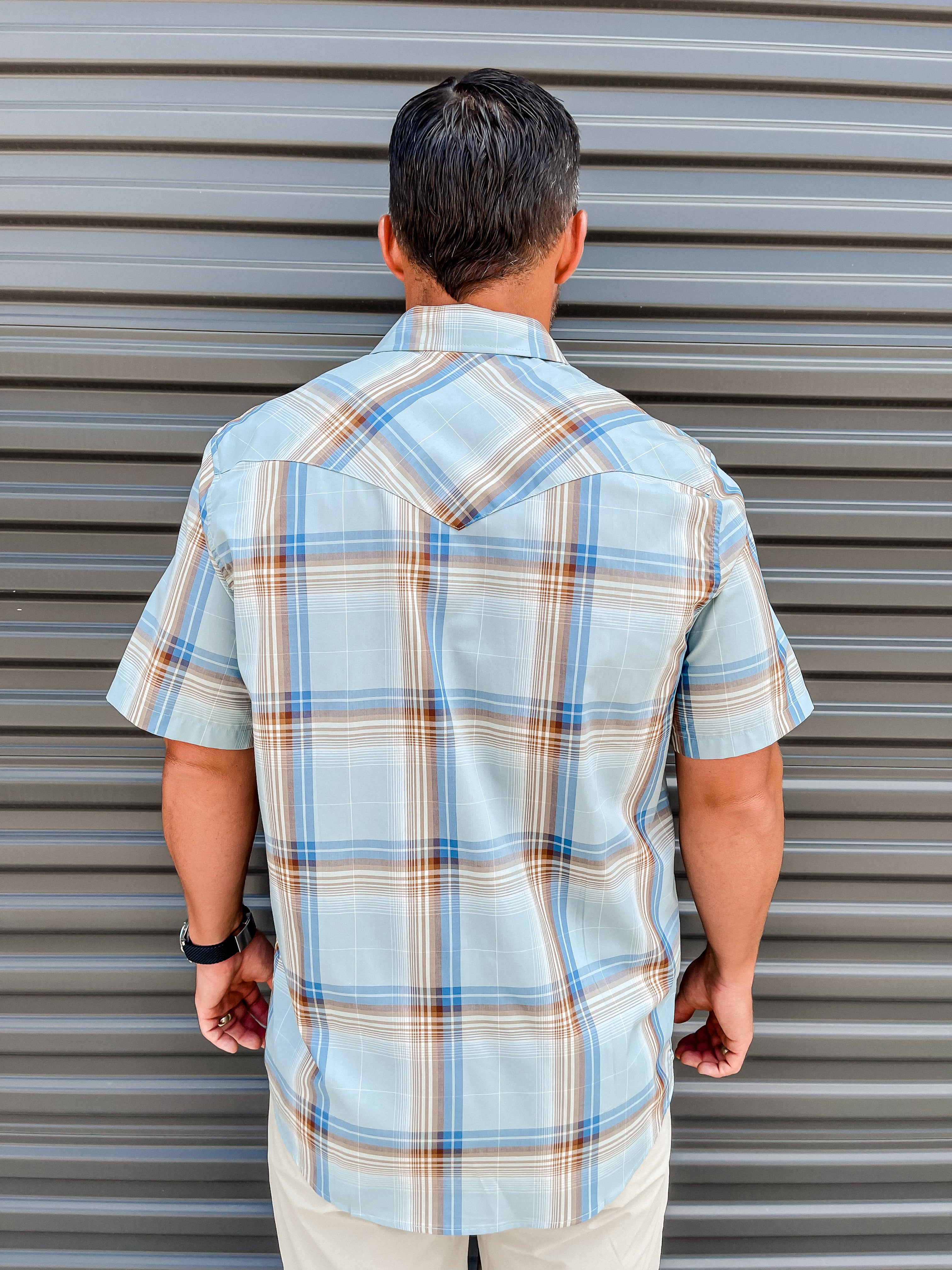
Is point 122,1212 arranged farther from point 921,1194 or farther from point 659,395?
point 659,395

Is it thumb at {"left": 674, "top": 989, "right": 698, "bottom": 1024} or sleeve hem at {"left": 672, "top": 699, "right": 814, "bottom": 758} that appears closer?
sleeve hem at {"left": 672, "top": 699, "right": 814, "bottom": 758}

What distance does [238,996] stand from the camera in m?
1.55

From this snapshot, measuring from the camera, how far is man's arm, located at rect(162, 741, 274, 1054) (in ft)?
4.08

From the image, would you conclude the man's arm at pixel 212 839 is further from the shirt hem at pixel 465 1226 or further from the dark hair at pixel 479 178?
the dark hair at pixel 479 178

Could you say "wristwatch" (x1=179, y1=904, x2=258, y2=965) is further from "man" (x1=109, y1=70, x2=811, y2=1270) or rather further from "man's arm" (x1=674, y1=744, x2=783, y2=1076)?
"man's arm" (x1=674, y1=744, x2=783, y2=1076)

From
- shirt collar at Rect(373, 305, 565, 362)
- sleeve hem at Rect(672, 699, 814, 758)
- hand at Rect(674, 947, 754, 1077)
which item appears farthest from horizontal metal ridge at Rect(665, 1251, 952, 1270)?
shirt collar at Rect(373, 305, 565, 362)

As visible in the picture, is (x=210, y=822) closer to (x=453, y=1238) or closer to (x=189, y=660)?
(x=189, y=660)

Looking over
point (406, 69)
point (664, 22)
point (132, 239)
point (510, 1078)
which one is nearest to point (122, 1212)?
point (510, 1078)

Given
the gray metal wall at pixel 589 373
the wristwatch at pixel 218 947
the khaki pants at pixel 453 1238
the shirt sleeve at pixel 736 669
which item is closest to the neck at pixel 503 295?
the shirt sleeve at pixel 736 669

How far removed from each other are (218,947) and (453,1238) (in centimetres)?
64

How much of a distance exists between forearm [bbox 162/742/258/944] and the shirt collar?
71 cm

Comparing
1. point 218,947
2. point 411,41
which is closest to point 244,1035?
point 218,947

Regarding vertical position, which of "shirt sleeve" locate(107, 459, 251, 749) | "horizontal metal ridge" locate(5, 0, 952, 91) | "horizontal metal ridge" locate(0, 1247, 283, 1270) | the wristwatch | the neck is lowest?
"horizontal metal ridge" locate(0, 1247, 283, 1270)

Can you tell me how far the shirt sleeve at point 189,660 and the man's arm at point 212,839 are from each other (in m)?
0.06
